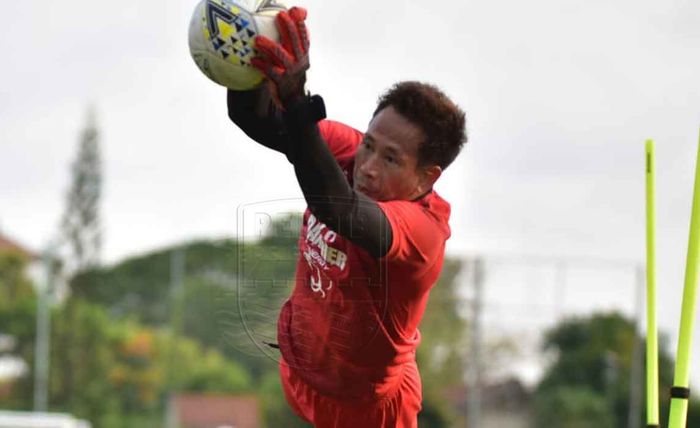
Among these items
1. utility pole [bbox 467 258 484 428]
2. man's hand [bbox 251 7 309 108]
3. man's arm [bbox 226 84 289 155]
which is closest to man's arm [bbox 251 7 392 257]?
man's hand [bbox 251 7 309 108]

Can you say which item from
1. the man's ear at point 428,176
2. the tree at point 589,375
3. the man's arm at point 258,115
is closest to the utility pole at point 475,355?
the tree at point 589,375

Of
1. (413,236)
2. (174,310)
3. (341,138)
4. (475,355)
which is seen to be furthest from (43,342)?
(413,236)

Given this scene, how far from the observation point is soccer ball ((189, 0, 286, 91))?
17.2 ft

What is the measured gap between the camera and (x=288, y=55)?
5164mm

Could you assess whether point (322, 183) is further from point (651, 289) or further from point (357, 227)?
point (651, 289)

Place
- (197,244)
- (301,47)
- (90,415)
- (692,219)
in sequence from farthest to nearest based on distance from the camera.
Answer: (90,415)
(197,244)
(692,219)
(301,47)

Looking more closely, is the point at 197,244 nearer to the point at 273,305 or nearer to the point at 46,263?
the point at 46,263

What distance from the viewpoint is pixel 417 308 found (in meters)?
6.16

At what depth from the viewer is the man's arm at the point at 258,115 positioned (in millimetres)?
5688

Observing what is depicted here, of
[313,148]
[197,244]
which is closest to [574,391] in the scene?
[197,244]

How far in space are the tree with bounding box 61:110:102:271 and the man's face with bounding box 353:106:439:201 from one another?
1770 inches

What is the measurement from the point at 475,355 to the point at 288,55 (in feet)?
69.3

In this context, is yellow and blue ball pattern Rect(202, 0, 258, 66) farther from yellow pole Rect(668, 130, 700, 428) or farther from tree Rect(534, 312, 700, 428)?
tree Rect(534, 312, 700, 428)

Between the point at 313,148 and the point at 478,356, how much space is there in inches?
826
